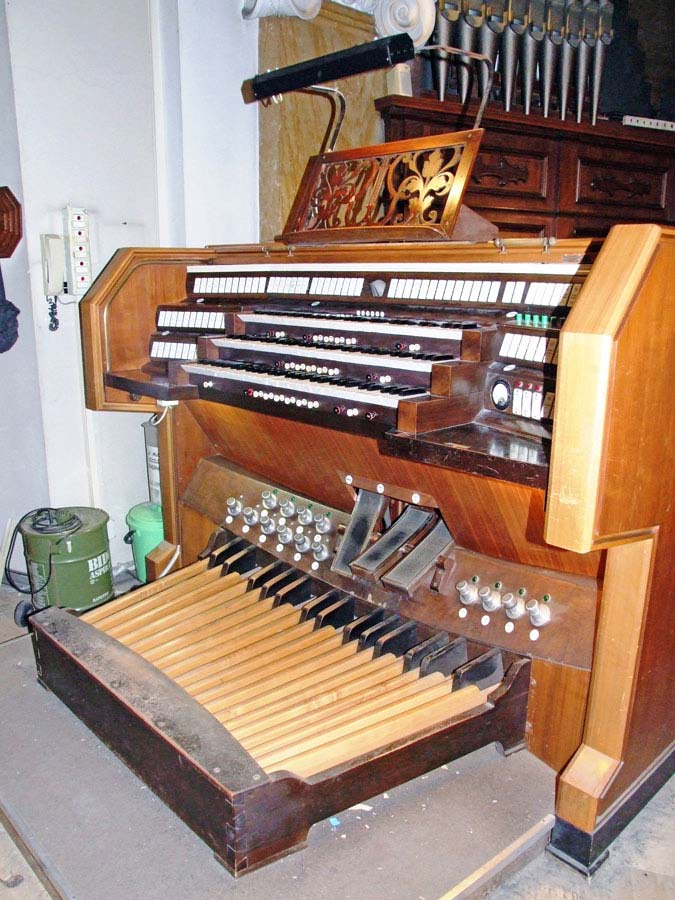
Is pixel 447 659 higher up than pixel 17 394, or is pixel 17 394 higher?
pixel 17 394

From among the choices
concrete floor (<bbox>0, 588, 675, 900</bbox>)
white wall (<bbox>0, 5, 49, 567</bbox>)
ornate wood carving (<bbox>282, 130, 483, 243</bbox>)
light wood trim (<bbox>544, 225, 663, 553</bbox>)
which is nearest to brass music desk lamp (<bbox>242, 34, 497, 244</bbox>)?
ornate wood carving (<bbox>282, 130, 483, 243</bbox>)

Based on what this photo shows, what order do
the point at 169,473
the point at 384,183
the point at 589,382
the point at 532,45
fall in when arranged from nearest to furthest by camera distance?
the point at 589,382, the point at 384,183, the point at 169,473, the point at 532,45

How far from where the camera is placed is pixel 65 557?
9.33 feet

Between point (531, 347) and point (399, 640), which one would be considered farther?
point (399, 640)

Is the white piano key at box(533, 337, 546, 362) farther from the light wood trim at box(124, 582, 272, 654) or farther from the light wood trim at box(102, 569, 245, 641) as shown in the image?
the light wood trim at box(102, 569, 245, 641)

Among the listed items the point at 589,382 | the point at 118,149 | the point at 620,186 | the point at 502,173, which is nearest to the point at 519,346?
the point at 589,382

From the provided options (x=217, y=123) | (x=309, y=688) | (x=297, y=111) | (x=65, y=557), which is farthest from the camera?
(x=297, y=111)

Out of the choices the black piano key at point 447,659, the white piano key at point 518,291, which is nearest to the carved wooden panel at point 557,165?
the white piano key at point 518,291

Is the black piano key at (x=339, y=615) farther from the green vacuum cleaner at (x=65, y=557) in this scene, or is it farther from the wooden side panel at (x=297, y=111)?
the wooden side panel at (x=297, y=111)

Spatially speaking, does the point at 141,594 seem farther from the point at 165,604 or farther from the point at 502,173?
the point at 502,173

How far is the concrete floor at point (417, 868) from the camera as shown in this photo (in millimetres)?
1494

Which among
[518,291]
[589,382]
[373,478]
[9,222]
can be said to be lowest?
[373,478]

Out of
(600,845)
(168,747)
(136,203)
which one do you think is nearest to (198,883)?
(168,747)

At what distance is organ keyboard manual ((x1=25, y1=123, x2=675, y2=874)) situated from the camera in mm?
1383
